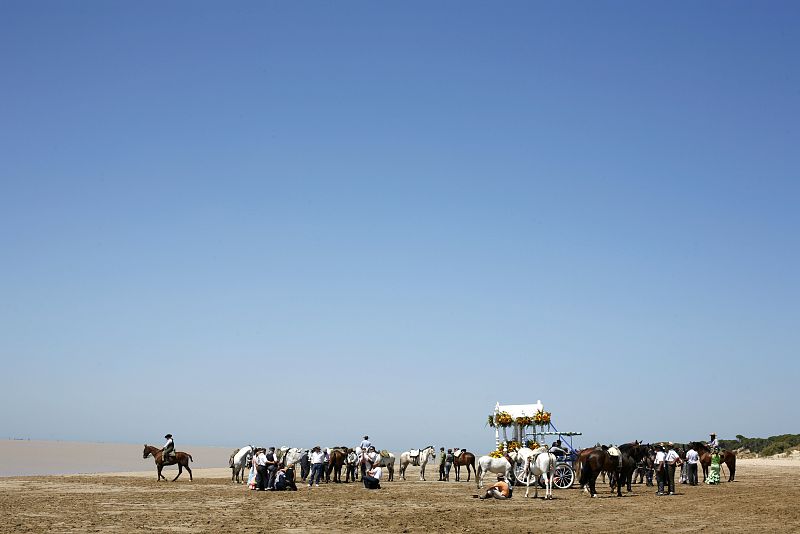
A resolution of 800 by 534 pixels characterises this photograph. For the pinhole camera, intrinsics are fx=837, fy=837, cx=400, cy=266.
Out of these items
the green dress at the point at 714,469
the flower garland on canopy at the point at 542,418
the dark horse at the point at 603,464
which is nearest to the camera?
the dark horse at the point at 603,464

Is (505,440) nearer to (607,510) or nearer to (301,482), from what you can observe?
(301,482)

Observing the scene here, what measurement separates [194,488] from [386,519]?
1370 centimetres

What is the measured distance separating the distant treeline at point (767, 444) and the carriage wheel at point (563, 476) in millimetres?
52428

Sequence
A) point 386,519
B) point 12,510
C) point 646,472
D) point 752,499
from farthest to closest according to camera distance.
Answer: point 646,472 → point 752,499 → point 12,510 → point 386,519

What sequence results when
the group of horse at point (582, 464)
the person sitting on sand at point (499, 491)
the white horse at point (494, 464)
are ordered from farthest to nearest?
the white horse at point (494, 464), the group of horse at point (582, 464), the person sitting on sand at point (499, 491)

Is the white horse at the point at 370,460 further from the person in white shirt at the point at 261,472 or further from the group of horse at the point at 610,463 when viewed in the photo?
the group of horse at the point at 610,463

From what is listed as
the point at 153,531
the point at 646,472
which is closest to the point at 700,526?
the point at 153,531

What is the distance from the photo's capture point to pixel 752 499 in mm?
25891

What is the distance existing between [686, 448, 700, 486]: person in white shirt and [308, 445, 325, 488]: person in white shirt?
50.0 feet

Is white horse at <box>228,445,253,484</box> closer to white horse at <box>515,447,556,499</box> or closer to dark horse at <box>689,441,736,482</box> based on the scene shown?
white horse at <box>515,447,556,499</box>

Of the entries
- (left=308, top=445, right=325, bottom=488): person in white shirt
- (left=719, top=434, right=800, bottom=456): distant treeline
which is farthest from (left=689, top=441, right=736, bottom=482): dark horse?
(left=719, top=434, right=800, bottom=456): distant treeline

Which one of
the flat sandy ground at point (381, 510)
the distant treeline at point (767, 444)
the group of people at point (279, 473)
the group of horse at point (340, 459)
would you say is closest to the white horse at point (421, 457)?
the group of horse at point (340, 459)

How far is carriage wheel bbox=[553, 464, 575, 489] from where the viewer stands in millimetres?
31664

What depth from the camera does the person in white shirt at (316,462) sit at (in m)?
35.2
